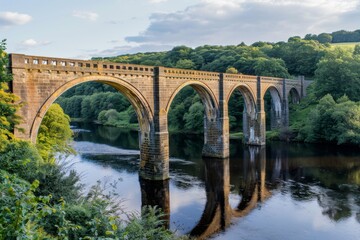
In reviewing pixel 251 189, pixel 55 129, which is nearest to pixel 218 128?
pixel 251 189

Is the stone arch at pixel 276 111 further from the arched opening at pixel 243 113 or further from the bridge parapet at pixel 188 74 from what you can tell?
the bridge parapet at pixel 188 74

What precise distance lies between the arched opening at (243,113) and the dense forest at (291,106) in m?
0.19

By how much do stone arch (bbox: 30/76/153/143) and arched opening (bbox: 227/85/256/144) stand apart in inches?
671

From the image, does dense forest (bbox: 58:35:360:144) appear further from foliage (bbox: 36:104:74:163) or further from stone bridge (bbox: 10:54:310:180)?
foliage (bbox: 36:104:74:163)

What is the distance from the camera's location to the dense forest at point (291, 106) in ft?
155

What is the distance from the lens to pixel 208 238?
18.5 metres

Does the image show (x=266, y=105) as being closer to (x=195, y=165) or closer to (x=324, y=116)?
(x=324, y=116)

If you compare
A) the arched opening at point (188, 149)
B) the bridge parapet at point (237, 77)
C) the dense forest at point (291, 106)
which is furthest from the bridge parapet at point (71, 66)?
the dense forest at point (291, 106)

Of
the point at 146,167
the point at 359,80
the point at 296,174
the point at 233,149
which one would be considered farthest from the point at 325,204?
the point at 359,80

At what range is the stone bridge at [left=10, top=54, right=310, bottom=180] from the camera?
2053cm

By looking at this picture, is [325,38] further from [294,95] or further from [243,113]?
[243,113]

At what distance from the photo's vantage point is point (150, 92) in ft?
94.7

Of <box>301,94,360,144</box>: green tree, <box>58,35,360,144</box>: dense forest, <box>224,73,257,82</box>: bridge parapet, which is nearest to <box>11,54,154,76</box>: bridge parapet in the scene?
<box>224,73,257,82</box>: bridge parapet

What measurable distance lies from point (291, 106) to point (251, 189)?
132ft
